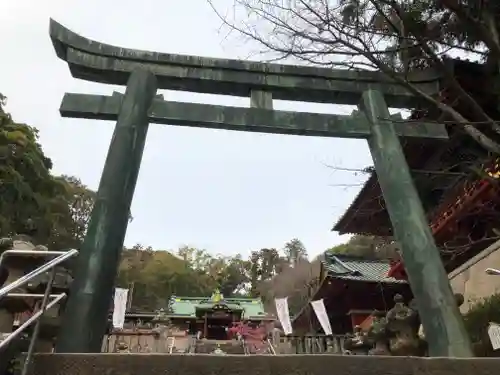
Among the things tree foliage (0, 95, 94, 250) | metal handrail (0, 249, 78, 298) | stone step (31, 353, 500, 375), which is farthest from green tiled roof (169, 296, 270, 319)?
metal handrail (0, 249, 78, 298)

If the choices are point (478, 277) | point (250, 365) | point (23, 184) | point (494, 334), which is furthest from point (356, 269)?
point (250, 365)

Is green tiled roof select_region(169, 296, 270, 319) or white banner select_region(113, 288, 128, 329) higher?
green tiled roof select_region(169, 296, 270, 319)

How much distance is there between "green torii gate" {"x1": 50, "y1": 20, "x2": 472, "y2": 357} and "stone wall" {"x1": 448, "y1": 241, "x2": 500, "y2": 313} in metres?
3.17

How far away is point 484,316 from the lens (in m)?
7.71

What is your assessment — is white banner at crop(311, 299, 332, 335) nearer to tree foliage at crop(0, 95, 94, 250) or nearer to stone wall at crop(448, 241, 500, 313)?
stone wall at crop(448, 241, 500, 313)

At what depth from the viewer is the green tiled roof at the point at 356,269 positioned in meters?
14.8

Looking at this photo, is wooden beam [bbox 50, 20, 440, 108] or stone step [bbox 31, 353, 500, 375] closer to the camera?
stone step [bbox 31, 353, 500, 375]

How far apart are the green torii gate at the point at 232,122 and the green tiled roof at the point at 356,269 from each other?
362 inches

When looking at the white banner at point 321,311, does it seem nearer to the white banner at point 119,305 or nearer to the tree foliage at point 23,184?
the white banner at point 119,305

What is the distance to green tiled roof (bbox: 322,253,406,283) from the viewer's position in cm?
1476

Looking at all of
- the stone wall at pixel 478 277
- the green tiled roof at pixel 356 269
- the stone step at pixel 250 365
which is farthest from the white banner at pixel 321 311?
the stone step at pixel 250 365

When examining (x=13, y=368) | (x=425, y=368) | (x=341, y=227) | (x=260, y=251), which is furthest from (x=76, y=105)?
(x=260, y=251)

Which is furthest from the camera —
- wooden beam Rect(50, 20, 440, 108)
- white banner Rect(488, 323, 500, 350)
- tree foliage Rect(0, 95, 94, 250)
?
tree foliage Rect(0, 95, 94, 250)

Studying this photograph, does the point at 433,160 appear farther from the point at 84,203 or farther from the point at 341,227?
the point at 84,203
